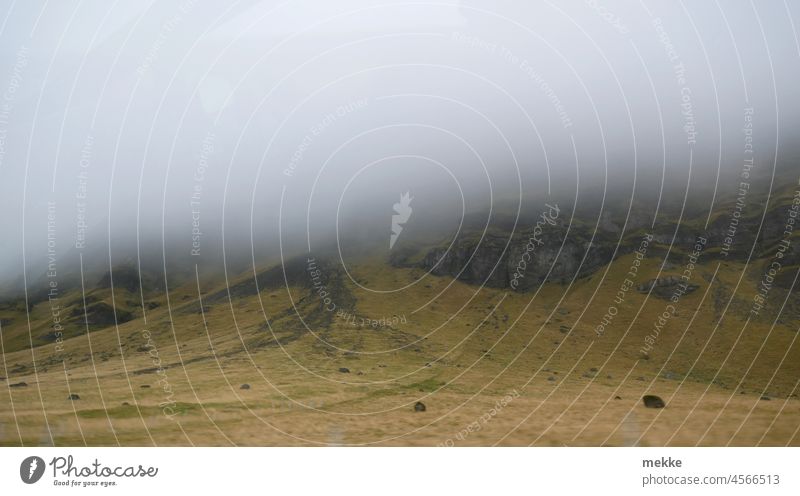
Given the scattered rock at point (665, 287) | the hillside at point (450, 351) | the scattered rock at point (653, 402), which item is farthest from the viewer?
the scattered rock at point (665, 287)

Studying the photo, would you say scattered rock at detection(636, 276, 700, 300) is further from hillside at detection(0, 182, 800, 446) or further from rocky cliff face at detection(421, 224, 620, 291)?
rocky cliff face at detection(421, 224, 620, 291)

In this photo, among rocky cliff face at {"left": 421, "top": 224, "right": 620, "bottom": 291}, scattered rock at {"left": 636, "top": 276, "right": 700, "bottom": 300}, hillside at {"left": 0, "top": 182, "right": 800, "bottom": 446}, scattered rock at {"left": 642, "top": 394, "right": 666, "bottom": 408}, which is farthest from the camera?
rocky cliff face at {"left": 421, "top": 224, "right": 620, "bottom": 291}

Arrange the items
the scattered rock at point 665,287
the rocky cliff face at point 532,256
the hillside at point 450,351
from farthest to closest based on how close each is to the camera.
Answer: the rocky cliff face at point 532,256 < the scattered rock at point 665,287 < the hillside at point 450,351

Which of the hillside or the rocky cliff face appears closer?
the hillside

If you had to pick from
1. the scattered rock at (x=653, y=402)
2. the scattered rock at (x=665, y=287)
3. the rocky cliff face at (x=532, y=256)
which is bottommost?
the scattered rock at (x=653, y=402)

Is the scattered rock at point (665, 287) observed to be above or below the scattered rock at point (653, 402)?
above

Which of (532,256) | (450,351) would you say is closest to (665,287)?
(532,256)

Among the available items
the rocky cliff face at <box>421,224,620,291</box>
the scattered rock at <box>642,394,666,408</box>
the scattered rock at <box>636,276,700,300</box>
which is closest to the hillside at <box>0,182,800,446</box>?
the scattered rock at <box>636,276,700,300</box>

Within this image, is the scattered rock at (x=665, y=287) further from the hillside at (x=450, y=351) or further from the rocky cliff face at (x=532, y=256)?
the rocky cliff face at (x=532, y=256)

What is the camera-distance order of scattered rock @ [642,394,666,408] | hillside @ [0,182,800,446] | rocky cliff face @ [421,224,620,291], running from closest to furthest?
1. hillside @ [0,182,800,446]
2. scattered rock @ [642,394,666,408]
3. rocky cliff face @ [421,224,620,291]

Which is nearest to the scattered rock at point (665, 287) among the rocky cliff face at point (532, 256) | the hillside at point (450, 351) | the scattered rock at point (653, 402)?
the hillside at point (450, 351)

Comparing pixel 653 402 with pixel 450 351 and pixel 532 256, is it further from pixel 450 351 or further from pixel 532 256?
pixel 532 256

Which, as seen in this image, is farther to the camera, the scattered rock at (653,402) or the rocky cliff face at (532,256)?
the rocky cliff face at (532,256)
